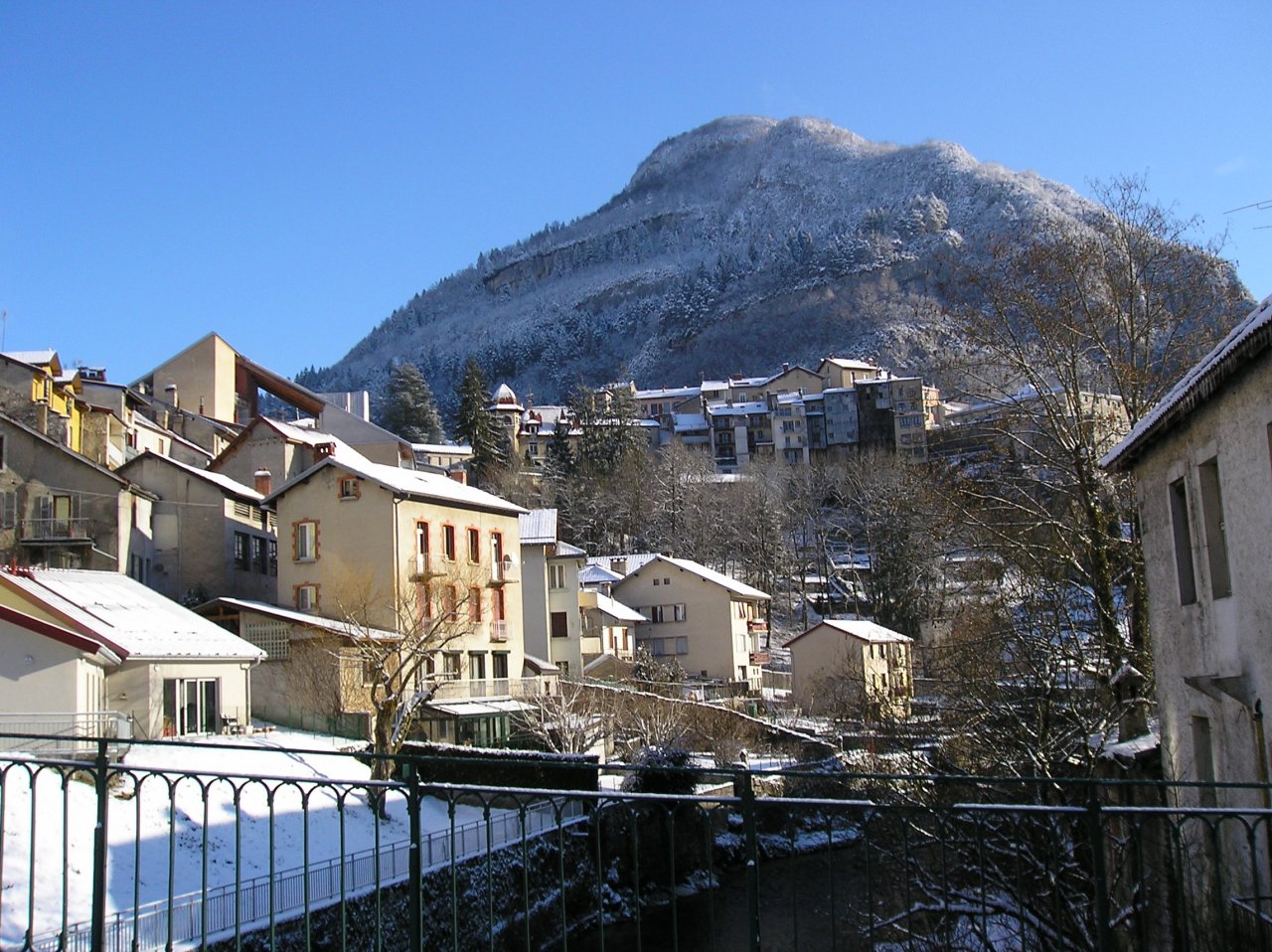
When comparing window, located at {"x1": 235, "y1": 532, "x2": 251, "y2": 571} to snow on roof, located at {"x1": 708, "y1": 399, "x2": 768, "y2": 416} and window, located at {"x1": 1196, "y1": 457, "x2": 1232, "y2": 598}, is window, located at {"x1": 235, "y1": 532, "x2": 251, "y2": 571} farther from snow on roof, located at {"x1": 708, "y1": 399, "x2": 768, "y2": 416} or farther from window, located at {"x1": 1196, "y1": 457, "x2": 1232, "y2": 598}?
snow on roof, located at {"x1": 708, "y1": 399, "x2": 768, "y2": 416}

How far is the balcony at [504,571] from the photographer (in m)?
51.7

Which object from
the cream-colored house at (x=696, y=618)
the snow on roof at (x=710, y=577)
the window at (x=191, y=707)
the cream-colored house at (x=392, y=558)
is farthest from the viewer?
the snow on roof at (x=710, y=577)

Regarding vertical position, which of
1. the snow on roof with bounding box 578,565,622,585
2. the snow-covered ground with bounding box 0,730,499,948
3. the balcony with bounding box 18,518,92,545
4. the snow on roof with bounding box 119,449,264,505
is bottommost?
the snow-covered ground with bounding box 0,730,499,948

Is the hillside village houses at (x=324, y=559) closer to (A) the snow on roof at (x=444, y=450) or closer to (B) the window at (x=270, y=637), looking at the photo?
(B) the window at (x=270, y=637)

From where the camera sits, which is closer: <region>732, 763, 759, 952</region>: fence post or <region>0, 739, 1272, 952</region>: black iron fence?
<region>732, 763, 759, 952</region>: fence post

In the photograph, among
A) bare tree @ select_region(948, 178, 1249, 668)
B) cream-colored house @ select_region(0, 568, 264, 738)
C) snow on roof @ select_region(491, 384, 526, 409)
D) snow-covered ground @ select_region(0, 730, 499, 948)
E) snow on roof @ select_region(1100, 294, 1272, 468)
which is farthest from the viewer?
snow on roof @ select_region(491, 384, 526, 409)

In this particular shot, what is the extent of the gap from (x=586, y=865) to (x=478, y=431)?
75.9 meters

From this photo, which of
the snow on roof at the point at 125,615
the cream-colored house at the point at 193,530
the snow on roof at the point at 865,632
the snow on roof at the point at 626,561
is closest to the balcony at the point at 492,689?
the snow on roof at the point at 125,615

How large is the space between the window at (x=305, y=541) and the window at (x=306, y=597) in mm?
1089

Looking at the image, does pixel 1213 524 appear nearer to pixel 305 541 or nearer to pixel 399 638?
pixel 399 638

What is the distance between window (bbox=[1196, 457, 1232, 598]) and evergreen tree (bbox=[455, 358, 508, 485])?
88.5m

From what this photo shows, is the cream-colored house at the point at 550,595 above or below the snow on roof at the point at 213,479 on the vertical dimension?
below

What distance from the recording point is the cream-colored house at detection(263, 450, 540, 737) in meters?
45.7

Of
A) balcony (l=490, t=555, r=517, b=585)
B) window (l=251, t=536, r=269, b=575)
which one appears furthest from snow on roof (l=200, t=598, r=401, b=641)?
window (l=251, t=536, r=269, b=575)
